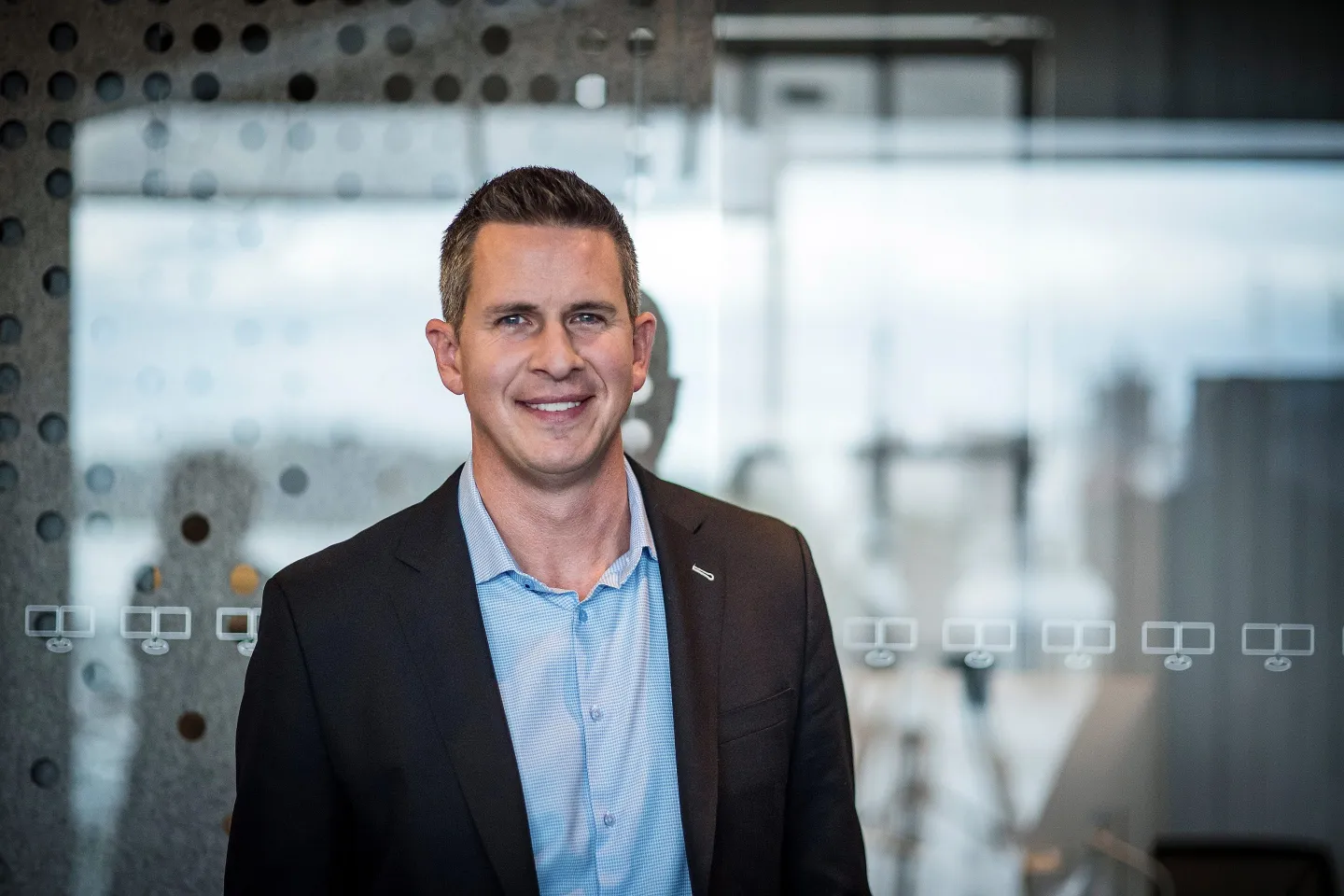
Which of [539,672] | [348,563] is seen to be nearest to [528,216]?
[348,563]

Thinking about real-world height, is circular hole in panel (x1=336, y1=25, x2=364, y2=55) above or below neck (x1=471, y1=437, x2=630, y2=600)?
above

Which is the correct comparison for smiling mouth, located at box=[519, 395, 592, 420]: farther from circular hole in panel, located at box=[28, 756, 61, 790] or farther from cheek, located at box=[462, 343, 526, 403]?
circular hole in panel, located at box=[28, 756, 61, 790]

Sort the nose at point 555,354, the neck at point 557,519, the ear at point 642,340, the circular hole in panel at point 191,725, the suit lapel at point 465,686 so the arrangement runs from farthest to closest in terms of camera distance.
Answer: the circular hole in panel at point 191,725 < the ear at point 642,340 < the neck at point 557,519 < the nose at point 555,354 < the suit lapel at point 465,686

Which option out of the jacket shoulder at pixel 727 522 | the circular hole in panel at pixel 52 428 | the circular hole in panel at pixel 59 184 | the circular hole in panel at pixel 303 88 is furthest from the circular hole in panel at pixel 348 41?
the jacket shoulder at pixel 727 522

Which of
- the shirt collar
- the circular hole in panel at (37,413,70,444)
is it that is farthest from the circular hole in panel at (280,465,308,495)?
the shirt collar

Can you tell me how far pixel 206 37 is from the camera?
139 inches

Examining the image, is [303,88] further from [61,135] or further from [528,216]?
[528,216]

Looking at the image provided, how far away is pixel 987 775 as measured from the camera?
348 cm

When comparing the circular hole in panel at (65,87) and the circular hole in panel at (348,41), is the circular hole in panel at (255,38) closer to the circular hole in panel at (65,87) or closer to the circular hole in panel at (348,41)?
the circular hole in panel at (348,41)

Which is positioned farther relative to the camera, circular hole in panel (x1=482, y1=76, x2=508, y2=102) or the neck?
circular hole in panel (x1=482, y1=76, x2=508, y2=102)

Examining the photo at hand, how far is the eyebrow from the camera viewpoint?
2.54 m

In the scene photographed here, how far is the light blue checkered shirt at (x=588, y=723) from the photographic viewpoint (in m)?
2.46

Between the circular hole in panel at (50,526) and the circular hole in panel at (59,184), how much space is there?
0.80 metres

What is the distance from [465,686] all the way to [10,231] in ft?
6.34
